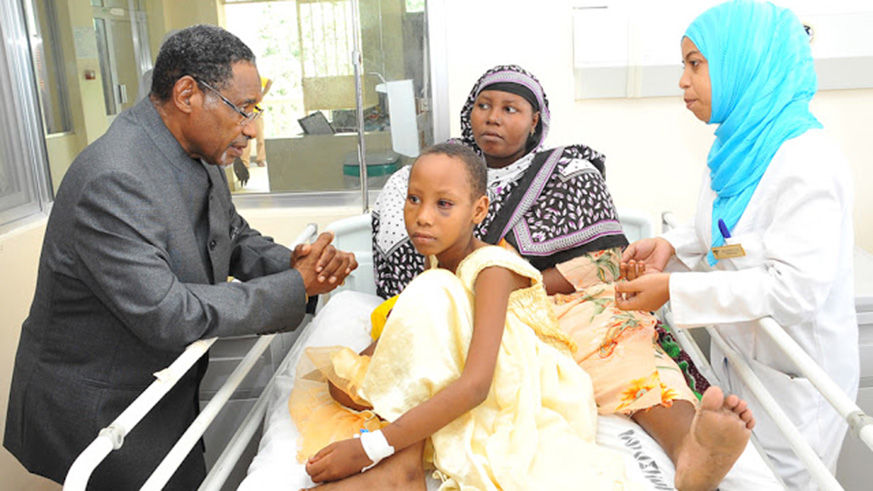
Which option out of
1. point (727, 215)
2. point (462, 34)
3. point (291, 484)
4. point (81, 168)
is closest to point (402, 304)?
point (291, 484)

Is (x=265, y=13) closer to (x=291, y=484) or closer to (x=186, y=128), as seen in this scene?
(x=186, y=128)

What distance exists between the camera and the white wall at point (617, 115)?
3240 mm

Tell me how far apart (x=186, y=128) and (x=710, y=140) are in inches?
94.2

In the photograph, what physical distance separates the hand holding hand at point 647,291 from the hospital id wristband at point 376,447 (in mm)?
720

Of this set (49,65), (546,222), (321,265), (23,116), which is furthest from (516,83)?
(49,65)

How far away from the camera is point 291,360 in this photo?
7.75 feet

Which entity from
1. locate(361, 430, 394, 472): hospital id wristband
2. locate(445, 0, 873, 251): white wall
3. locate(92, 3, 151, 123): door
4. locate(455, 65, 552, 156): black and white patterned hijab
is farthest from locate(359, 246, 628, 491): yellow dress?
locate(92, 3, 151, 123): door

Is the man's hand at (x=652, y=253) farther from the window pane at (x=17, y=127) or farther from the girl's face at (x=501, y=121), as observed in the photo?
the window pane at (x=17, y=127)

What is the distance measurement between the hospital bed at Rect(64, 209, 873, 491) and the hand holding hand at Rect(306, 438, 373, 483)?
0.25 ft

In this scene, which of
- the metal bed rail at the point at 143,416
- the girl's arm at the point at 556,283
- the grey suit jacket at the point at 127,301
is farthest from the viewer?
the girl's arm at the point at 556,283

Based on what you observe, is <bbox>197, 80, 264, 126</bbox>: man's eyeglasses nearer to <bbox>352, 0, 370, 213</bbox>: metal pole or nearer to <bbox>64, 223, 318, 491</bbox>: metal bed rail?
<bbox>64, 223, 318, 491</bbox>: metal bed rail

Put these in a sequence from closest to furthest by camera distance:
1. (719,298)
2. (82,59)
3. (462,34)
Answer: (719,298) < (462,34) < (82,59)

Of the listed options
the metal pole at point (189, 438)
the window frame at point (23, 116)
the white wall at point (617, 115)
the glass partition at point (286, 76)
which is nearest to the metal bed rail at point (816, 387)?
the metal pole at point (189, 438)

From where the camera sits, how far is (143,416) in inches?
63.0
